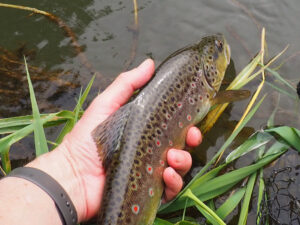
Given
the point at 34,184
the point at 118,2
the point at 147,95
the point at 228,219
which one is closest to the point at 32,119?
the point at 34,184

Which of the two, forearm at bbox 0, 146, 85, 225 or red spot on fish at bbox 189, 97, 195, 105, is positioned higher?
red spot on fish at bbox 189, 97, 195, 105

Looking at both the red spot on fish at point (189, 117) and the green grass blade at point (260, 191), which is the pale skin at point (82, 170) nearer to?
the red spot on fish at point (189, 117)

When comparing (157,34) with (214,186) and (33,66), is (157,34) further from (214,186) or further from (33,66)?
(214,186)

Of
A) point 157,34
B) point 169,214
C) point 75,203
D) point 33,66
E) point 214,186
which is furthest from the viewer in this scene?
point 157,34

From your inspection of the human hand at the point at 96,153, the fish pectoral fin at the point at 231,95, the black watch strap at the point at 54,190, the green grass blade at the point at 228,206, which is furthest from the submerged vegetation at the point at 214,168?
the black watch strap at the point at 54,190

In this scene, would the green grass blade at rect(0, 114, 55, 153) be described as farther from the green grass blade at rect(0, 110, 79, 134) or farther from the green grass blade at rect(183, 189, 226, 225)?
the green grass blade at rect(183, 189, 226, 225)

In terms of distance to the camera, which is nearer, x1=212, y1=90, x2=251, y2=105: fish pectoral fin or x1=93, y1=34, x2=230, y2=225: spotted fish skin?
x1=93, y1=34, x2=230, y2=225: spotted fish skin

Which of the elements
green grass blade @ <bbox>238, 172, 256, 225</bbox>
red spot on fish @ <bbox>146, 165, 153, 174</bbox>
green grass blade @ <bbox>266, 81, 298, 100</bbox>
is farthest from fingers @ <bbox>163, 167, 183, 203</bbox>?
green grass blade @ <bbox>266, 81, 298, 100</bbox>

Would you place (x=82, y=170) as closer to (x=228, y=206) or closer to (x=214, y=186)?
(x=214, y=186)
